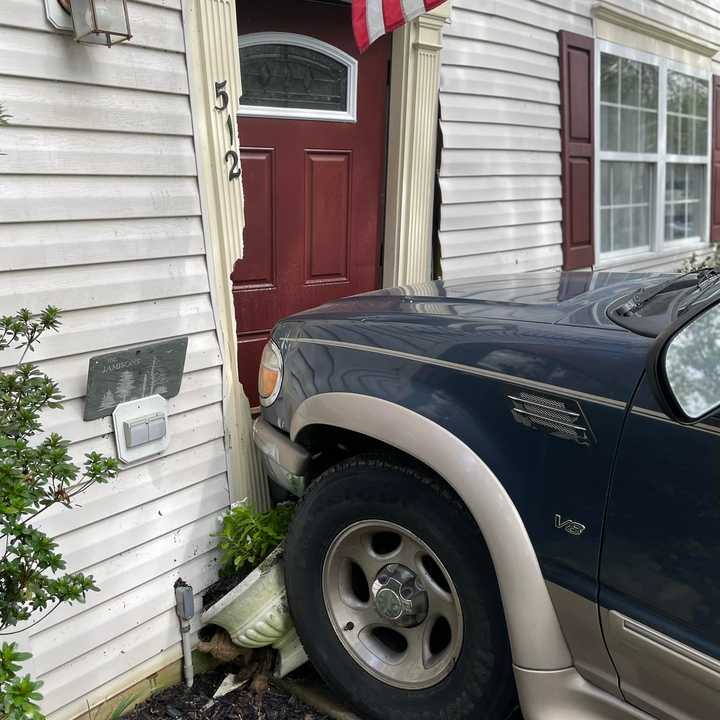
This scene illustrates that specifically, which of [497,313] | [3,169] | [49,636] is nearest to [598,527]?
[497,313]

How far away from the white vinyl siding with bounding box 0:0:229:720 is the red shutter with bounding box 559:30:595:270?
3.51 metres

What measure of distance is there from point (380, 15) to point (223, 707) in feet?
10.3

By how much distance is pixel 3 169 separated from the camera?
96.7 inches

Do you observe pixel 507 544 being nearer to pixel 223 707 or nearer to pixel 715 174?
pixel 223 707

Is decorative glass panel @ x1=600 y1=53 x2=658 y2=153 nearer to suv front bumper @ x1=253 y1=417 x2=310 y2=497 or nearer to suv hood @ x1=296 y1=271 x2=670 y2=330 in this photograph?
suv hood @ x1=296 y1=271 x2=670 y2=330

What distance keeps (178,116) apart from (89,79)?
401 mm

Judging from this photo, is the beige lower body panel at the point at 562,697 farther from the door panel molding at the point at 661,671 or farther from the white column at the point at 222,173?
the white column at the point at 222,173

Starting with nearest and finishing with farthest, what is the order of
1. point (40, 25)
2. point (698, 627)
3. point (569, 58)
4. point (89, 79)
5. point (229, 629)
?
1. point (698, 627)
2. point (40, 25)
3. point (89, 79)
4. point (229, 629)
5. point (569, 58)

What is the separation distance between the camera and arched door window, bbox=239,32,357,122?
12.2 feet

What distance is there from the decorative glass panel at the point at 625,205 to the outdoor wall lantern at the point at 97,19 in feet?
15.6

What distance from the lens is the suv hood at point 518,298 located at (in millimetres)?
2279

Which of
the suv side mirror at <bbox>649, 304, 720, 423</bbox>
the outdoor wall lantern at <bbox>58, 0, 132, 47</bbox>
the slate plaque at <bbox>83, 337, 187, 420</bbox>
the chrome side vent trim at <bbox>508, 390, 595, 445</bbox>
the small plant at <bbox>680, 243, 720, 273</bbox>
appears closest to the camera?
the suv side mirror at <bbox>649, 304, 720, 423</bbox>

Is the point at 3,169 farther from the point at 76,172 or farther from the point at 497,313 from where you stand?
→ the point at 497,313

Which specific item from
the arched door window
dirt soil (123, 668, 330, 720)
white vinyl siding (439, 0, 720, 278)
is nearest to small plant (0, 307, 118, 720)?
dirt soil (123, 668, 330, 720)
